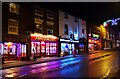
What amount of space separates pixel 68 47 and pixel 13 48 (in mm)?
17509

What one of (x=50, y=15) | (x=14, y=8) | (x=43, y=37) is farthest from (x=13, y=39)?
(x=50, y=15)

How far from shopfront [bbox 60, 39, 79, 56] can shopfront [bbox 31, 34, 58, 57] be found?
208 centimetres

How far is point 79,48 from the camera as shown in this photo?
2253 inches

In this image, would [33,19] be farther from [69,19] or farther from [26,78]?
[26,78]

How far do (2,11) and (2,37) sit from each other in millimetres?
3254

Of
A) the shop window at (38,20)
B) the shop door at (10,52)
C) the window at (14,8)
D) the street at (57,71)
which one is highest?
the window at (14,8)

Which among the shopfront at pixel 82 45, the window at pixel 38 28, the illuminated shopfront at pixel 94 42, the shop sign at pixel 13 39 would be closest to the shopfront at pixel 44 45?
the window at pixel 38 28

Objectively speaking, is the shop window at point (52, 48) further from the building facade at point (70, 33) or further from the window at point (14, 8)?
the window at point (14, 8)

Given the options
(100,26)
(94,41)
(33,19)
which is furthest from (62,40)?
(100,26)

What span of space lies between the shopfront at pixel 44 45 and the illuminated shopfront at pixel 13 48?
6.76 ft

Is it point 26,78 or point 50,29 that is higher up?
point 50,29

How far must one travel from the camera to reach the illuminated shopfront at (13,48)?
3288 centimetres

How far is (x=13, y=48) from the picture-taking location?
34.8 meters

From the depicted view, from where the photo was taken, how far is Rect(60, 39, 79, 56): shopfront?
157 feet
